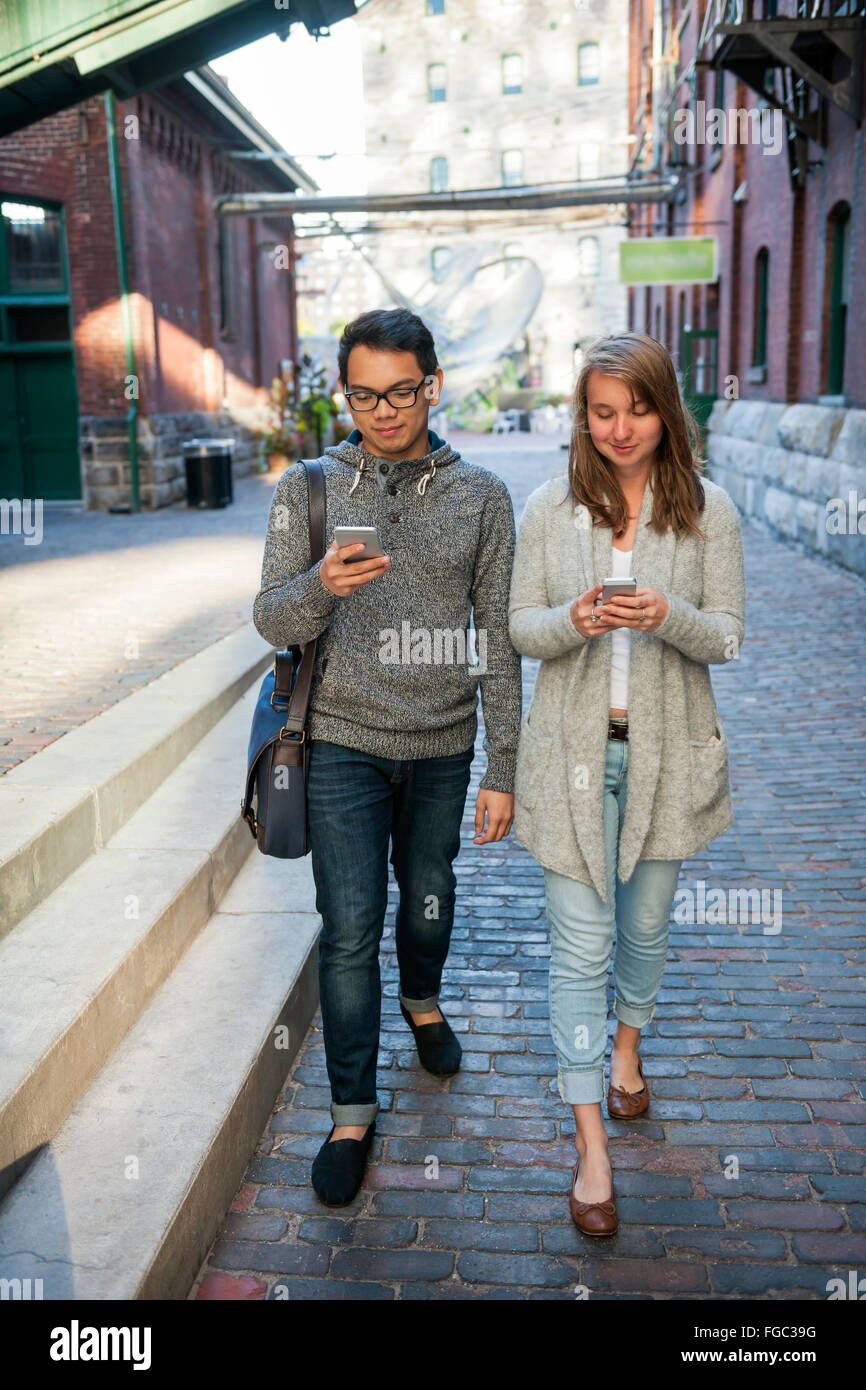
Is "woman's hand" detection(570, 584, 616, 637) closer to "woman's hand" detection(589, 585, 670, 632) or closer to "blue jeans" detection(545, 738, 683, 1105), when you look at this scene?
"woman's hand" detection(589, 585, 670, 632)

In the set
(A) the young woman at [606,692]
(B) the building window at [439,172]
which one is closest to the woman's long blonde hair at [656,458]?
(A) the young woman at [606,692]

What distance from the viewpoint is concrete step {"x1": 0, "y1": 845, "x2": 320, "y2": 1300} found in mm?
2609

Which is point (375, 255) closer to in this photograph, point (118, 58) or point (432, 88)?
point (432, 88)

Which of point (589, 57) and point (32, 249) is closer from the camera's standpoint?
point (32, 249)

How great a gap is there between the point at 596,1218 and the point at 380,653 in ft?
4.71

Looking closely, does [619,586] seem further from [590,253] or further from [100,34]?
[590,253]

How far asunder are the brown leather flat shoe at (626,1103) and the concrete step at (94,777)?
175 cm

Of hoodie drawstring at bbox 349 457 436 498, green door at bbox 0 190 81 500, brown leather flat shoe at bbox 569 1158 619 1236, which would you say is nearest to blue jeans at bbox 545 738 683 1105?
brown leather flat shoe at bbox 569 1158 619 1236

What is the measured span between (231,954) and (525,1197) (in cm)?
135

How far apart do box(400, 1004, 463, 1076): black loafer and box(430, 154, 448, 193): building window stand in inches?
2649

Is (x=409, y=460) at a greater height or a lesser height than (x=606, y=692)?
greater

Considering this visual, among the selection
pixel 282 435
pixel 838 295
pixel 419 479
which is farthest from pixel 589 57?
pixel 419 479

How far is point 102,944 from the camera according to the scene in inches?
141
